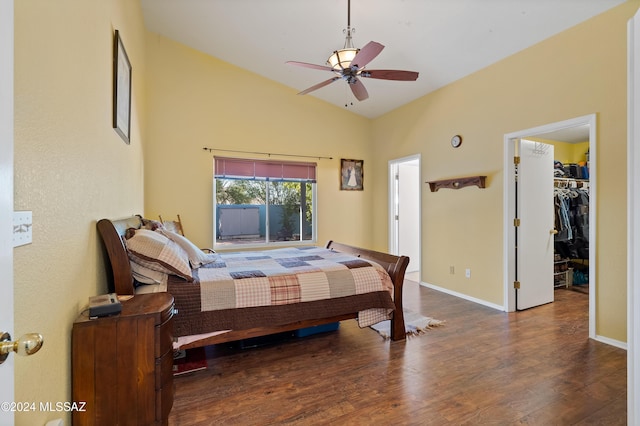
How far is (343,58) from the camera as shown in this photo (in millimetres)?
2684

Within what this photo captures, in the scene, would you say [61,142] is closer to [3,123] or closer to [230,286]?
[3,123]

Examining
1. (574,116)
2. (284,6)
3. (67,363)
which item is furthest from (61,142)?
(574,116)

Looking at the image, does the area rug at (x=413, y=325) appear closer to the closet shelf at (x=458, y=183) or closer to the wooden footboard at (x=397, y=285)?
the wooden footboard at (x=397, y=285)

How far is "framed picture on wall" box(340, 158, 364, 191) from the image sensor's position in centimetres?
560

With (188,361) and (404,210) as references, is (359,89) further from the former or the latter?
(404,210)

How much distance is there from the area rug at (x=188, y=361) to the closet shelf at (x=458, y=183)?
362 centimetres

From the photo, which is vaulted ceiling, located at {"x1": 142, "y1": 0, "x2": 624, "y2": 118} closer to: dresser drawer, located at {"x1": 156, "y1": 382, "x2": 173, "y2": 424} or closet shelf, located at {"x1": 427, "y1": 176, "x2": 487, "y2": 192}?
closet shelf, located at {"x1": 427, "y1": 176, "x2": 487, "y2": 192}

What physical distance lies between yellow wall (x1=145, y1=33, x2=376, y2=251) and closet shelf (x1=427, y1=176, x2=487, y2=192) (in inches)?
68.1

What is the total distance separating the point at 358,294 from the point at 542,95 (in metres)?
2.94

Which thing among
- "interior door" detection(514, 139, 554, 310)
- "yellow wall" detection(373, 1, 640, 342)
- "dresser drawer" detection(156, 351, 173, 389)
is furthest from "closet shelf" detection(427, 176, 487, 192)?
"dresser drawer" detection(156, 351, 173, 389)

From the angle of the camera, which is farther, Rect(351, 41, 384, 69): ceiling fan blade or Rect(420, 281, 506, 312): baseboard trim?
Rect(420, 281, 506, 312): baseboard trim

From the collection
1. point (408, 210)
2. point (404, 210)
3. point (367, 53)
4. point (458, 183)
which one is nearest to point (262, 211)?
point (404, 210)

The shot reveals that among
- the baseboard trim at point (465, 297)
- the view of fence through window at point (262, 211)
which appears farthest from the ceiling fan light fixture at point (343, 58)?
the baseboard trim at point (465, 297)

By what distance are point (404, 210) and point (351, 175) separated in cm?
119
